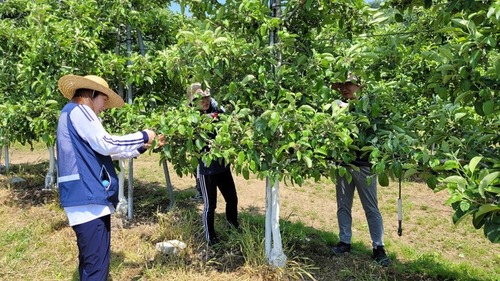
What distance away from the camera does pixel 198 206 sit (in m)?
6.12

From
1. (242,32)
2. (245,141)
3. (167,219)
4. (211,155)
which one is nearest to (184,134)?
(211,155)

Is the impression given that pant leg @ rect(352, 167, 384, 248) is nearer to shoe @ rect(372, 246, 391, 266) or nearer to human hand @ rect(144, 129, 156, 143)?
shoe @ rect(372, 246, 391, 266)

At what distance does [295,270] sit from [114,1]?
390 centimetres

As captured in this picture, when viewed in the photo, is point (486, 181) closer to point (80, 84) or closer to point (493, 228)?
point (493, 228)

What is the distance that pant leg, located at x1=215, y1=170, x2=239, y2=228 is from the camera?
4.46 m

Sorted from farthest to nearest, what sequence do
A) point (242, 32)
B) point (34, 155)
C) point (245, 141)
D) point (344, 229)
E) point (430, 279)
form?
point (34, 155) → point (344, 229) → point (430, 279) → point (242, 32) → point (245, 141)

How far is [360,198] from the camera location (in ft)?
13.4

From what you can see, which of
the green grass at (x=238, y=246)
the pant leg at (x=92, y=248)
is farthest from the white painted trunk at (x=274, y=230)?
the pant leg at (x=92, y=248)

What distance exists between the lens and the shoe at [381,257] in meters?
4.03

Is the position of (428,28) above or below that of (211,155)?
above

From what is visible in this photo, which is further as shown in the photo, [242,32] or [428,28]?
[242,32]

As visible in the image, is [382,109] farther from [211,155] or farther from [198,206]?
[198,206]

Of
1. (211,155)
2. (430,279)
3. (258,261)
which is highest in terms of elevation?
(211,155)

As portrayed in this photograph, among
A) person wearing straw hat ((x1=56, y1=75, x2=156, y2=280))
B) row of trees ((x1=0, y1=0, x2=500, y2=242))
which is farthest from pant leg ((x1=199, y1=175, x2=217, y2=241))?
person wearing straw hat ((x1=56, y1=75, x2=156, y2=280))
